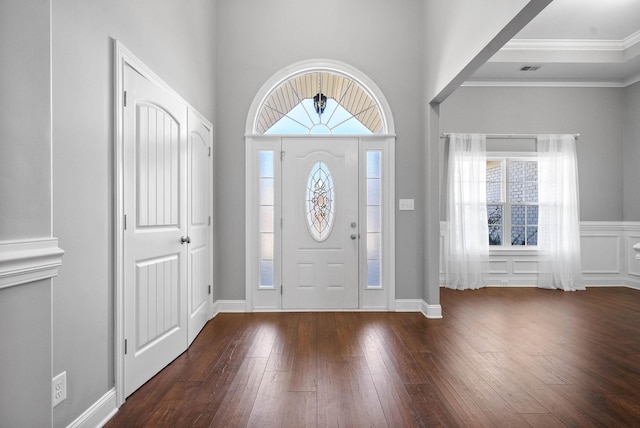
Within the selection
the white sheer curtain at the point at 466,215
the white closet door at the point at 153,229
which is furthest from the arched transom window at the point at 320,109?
the white sheer curtain at the point at 466,215

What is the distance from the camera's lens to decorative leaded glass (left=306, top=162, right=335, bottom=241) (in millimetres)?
4156

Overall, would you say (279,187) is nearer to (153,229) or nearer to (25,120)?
(153,229)

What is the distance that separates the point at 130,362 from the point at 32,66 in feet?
5.86

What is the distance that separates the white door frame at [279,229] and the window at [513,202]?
2.52m

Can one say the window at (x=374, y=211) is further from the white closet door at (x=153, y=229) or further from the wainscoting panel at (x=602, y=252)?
the wainscoting panel at (x=602, y=252)

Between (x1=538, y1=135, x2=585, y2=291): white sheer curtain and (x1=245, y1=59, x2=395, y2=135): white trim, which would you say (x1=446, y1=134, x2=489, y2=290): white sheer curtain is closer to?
(x1=538, y1=135, x2=585, y2=291): white sheer curtain

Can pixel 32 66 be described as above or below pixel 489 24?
below

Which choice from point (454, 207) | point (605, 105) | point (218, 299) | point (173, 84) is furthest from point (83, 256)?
point (605, 105)

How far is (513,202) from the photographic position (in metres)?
5.73

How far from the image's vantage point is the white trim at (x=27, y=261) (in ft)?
3.51

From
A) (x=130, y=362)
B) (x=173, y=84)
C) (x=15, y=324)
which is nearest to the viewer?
(x=15, y=324)

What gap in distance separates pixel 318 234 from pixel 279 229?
0.46 meters

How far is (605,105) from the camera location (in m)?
5.65

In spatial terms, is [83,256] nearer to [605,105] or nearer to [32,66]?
[32,66]
